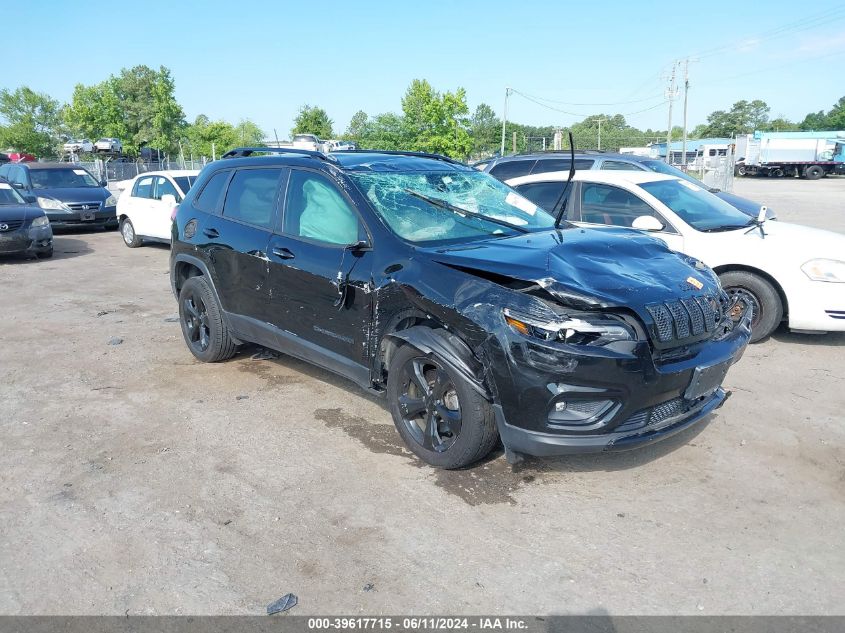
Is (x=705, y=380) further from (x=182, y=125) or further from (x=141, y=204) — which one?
(x=182, y=125)

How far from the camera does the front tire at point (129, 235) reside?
47.0ft

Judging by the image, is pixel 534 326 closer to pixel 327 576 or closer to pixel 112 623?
pixel 327 576

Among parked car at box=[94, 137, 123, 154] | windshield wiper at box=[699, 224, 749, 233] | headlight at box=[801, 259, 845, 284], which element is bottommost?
headlight at box=[801, 259, 845, 284]

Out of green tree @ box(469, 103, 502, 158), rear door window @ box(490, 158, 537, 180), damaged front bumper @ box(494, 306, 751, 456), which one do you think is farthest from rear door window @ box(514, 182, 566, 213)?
green tree @ box(469, 103, 502, 158)

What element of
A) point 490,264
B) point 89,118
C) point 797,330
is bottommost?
point 797,330

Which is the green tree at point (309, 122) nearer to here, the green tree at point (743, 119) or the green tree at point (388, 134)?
the green tree at point (388, 134)

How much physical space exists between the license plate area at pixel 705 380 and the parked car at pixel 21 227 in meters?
11.7

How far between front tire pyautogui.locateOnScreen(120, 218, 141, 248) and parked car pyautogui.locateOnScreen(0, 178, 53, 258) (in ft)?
6.07

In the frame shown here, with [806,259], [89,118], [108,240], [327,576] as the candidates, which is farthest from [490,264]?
[89,118]

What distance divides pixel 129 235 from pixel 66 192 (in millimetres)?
3050

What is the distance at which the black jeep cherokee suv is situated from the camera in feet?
11.5

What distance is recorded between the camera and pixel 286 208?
507 cm

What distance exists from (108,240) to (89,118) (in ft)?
131

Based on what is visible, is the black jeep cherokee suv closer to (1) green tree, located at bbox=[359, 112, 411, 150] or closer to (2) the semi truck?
(1) green tree, located at bbox=[359, 112, 411, 150]
